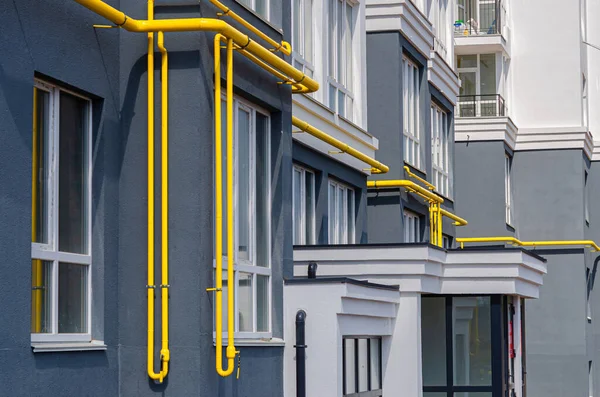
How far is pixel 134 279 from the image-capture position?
11.5 m

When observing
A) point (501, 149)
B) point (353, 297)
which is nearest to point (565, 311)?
point (501, 149)

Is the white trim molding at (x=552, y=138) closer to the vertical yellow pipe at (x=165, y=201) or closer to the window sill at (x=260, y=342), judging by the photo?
the window sill at (x=260, y=342)

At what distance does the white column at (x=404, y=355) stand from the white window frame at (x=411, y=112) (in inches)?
286

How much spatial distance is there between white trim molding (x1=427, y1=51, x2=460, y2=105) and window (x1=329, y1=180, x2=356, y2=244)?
5974mm

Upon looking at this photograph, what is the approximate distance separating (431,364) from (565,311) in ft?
56.1

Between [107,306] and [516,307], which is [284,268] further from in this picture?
[516,307]

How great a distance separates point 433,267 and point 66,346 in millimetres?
10543

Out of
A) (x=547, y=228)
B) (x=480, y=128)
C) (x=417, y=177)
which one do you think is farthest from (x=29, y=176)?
(x=547, y=228)

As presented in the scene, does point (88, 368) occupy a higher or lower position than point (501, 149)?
lower

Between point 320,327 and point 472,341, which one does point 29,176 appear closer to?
point 320,327

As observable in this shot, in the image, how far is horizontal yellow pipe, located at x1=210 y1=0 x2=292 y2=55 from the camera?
40.3 ft

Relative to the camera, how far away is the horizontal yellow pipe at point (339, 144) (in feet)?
60.8

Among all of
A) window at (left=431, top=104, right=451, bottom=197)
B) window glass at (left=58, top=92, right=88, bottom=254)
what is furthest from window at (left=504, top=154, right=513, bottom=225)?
window glass at (left=58, top=92, right=88, bottom=254)

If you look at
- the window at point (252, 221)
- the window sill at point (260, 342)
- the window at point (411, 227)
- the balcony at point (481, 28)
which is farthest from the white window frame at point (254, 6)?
the balcony at point (481, 28)
